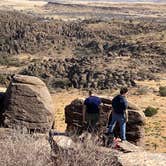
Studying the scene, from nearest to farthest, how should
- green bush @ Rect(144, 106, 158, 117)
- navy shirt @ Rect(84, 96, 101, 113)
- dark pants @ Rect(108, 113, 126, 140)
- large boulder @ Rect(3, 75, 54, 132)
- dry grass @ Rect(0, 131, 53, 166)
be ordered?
dry grass @ Rect(0, 131, 53, 166) → dark pants @ Rect(108, 113, 126, 140) → navy shirt @ Rect(84, 96, 101, 113) → large boulder @ Rect(3, 75, 54, 132) → green bush @ Rect(144, 106, 158, 117)

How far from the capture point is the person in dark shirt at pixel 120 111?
527 inches

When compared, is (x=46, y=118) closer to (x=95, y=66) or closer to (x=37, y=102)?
(x=37, y=102)

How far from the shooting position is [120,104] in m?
13.4

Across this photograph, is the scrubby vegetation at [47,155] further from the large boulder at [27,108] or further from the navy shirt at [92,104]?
the large boulder at [27,108]

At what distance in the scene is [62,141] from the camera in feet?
35.8

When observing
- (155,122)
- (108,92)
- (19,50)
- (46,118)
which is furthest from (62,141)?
(19,50)

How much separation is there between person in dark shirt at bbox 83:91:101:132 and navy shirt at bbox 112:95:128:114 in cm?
64

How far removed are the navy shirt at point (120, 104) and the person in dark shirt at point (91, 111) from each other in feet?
2.10

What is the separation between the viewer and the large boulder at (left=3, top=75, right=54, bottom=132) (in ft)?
47.9

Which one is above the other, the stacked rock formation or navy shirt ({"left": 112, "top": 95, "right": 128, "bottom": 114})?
navy shirt ({"left": 112, "top": 95, "right": 128, "bottom": 114})

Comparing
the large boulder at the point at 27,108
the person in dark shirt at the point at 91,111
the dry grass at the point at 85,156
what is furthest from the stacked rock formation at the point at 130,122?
the dry grass at the point at 85,156

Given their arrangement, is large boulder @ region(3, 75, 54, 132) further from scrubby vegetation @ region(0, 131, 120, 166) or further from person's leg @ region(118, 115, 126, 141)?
scrubby vegetation @ region(0, 131, 120, 166)

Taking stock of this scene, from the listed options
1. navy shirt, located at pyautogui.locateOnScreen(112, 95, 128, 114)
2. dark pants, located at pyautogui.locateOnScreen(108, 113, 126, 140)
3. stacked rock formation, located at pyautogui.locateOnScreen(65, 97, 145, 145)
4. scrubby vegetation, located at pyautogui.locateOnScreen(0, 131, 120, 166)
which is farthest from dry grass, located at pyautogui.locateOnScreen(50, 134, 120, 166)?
stacked rock formation, located at pyautogui.locateOnScreen(65, 97, 145, 145)

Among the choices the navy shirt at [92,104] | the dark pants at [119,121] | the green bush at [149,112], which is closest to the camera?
the dark pants at [119,121]
